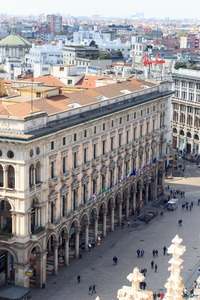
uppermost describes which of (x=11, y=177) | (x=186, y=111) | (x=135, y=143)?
(x=11, y=177)

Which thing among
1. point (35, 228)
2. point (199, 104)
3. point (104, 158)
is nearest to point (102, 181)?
point (104, 158)

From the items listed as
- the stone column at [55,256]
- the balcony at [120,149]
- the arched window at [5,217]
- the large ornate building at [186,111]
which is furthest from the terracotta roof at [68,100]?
the large ornate building at [186,111]

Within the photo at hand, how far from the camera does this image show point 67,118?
81875 millimetres

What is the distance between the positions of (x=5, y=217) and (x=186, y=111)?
9194 centimetres

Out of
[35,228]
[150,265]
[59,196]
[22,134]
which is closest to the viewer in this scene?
[22,134]

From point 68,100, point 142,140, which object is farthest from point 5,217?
point 142,140

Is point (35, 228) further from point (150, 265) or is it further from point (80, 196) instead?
point (150, 265)

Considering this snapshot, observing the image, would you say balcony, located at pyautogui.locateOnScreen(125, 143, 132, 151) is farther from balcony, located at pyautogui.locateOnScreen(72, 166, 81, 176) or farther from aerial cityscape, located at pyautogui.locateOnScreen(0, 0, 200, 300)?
balcony, located at pyautogui.locateOnScreen(72, 166, 81, 176)

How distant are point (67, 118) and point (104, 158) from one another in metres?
13.7

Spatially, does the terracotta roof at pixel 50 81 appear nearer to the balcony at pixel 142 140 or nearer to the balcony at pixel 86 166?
the balcony at pixel 142 140

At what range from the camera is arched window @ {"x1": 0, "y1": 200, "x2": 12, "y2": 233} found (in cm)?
7369

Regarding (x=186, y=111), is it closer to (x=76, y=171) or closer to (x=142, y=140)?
(x=142, y=140)

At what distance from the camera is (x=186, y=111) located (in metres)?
159

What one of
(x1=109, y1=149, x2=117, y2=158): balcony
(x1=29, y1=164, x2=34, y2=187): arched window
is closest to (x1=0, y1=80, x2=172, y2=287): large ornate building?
(x1=109, y1=149, x2=117, y2=158): balcony
